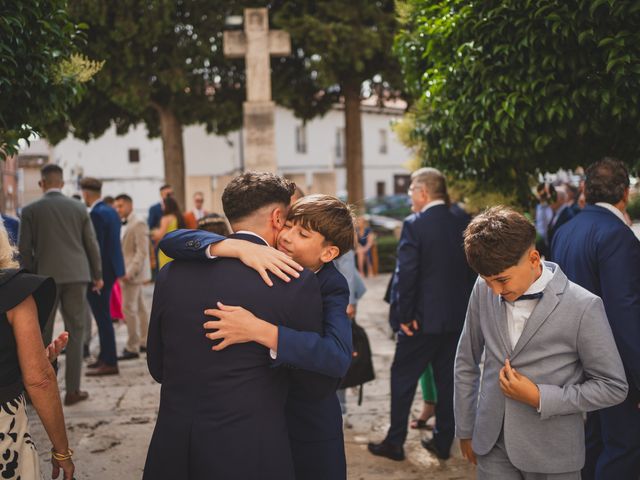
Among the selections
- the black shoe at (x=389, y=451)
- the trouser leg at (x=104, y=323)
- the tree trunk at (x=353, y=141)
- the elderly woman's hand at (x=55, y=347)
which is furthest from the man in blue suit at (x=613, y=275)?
the tree trunk at (x=353, y=141)

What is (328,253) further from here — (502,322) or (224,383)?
(502,322)

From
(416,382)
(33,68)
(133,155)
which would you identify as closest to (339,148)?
(133,155)

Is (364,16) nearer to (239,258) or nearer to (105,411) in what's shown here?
(105,411)

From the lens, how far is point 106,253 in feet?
25.5

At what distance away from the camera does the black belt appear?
265 centimetres

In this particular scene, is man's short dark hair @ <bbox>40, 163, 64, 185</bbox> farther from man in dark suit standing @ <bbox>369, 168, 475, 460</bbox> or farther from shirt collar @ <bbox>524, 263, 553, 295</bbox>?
shirt collar @ <bbox>524, 263, 553, 295</bbox>

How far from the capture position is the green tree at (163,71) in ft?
46.4

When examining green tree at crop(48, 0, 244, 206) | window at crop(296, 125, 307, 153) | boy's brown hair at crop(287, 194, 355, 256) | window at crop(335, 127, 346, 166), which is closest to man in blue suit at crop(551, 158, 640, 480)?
boy's brown hair at crop(287, 194, 355, 256)

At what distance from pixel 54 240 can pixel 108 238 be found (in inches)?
51.4

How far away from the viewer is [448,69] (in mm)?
4820

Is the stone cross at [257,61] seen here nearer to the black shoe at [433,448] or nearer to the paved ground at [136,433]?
the paved ground at [136,433]

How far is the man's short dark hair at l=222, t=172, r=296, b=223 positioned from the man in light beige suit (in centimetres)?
597

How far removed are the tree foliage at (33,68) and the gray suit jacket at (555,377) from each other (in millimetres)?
2969

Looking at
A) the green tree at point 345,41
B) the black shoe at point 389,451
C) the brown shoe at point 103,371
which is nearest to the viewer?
the black shoe at point 389,451
